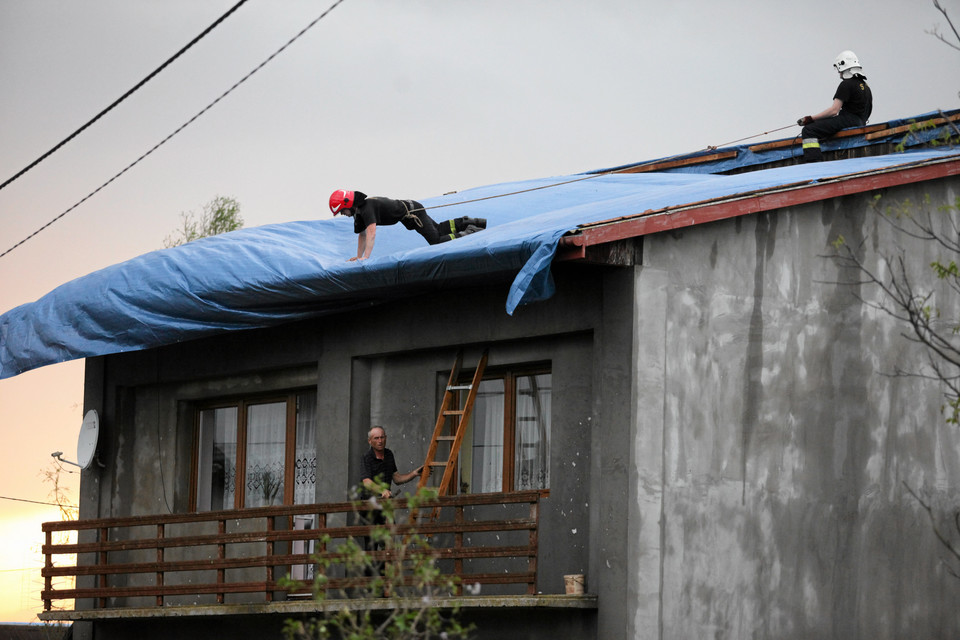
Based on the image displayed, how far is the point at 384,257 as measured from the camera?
Result: 14008 millimetres

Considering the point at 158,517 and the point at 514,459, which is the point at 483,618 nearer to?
the point at 514,459

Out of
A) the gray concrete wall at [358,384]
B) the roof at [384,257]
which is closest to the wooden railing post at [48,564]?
the gray concrete wall at [358,384]

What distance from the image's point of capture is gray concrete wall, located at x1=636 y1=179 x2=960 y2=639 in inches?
498

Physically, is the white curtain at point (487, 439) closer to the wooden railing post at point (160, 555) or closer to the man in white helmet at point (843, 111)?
the wooden railing post at point (160, 555)

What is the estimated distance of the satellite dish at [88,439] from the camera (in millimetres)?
18188

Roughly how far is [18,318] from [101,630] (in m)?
3.94

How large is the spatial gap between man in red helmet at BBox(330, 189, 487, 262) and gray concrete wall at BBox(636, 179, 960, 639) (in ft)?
10.4

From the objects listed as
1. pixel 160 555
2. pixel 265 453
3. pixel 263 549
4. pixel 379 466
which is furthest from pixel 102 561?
pixel 379 466

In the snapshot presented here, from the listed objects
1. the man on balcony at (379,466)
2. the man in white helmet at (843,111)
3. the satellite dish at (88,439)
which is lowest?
the man on balcony at (379,466)

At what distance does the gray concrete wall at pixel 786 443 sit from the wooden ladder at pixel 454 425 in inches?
92.3

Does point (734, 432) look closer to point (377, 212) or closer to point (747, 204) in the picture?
point (747, 204)

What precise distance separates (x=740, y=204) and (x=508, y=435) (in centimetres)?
337

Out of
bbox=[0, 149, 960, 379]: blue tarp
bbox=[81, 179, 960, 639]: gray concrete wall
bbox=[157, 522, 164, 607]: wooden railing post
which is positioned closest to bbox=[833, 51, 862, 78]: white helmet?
bbox=[0, 149, 960, 379]: blue tarp

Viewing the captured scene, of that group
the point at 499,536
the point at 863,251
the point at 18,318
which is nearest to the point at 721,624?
Answer: the point at 499,536
